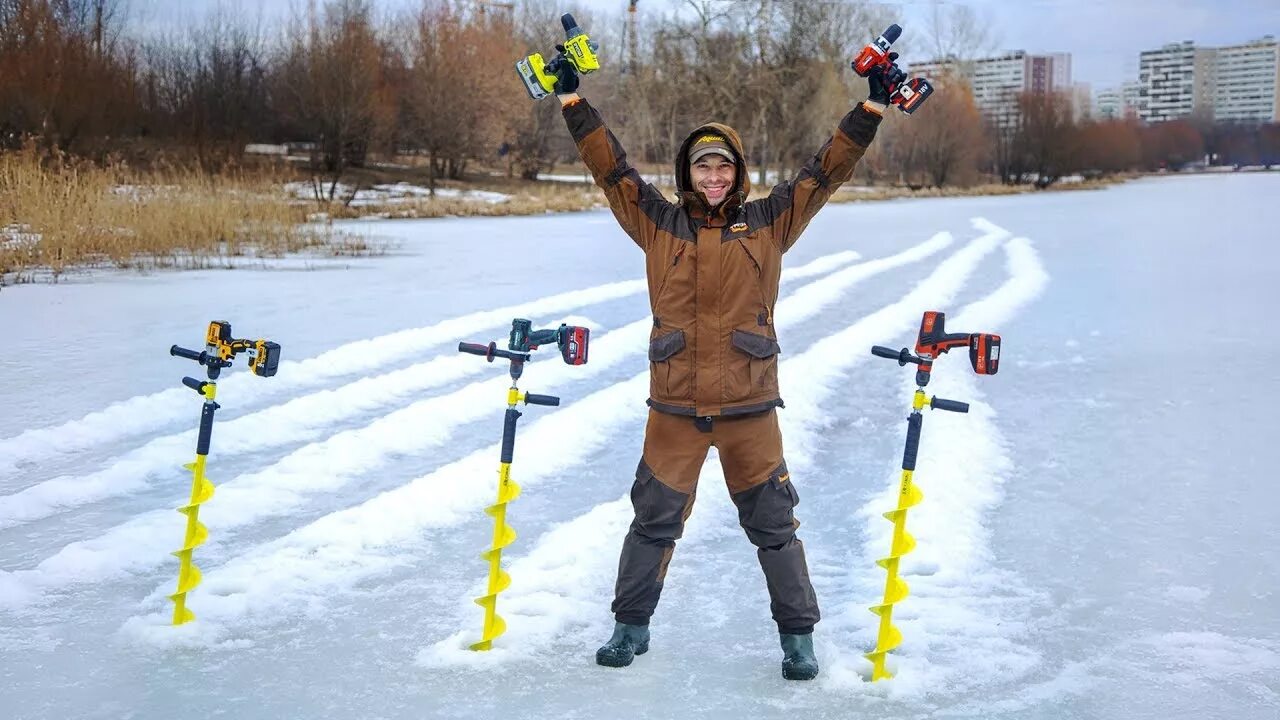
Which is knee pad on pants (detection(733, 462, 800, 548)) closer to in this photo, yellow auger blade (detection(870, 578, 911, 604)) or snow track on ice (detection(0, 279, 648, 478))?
yellow auger blade (detection(870, 578, 911, 604))

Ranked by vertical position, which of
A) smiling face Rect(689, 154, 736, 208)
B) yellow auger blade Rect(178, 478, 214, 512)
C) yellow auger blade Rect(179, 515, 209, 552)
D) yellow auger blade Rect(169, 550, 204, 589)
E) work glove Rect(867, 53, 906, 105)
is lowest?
yellow auger blade Rect(169, 550, 204, 589)

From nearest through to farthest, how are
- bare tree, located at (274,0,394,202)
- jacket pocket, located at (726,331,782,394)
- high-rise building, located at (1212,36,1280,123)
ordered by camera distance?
jacket pocket, located at (726,331,782,394) < bare tree, located at (274,0,394,202) < high-rise building, located at (1212,36,1280,123)

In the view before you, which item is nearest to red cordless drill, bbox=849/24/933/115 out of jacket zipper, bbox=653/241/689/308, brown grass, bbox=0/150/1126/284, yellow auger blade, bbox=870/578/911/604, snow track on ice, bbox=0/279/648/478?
jacket zipper, bbox=653/241/689/308

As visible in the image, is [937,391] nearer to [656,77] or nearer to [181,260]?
[181,260]

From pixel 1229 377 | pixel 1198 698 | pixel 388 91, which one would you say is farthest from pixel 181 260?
pixel 388 91

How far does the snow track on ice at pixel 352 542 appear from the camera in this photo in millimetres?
4359

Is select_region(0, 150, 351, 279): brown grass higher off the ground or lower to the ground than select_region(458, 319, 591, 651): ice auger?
higher

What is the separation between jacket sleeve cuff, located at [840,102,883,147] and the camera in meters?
3.74

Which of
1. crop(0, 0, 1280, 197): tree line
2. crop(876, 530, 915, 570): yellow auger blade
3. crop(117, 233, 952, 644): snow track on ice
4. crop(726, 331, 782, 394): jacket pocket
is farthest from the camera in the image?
crop(0, 0, 1280, 197): tree line

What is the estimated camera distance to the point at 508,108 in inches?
1594

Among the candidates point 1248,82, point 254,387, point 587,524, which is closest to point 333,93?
point 254,387

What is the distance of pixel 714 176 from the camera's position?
375 cm

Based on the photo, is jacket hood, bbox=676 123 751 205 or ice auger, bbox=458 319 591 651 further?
ice auger, bbox=458 319 591 651

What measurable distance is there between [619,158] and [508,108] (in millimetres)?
37590
